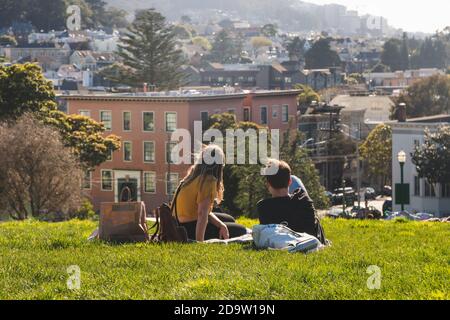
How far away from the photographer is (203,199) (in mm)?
9305

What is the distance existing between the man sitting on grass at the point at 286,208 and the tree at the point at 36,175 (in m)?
20.7

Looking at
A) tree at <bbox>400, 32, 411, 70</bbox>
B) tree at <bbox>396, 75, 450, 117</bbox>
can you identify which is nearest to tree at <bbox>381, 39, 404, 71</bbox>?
tree at <bbox>400, 32, 411, 70</bbox>

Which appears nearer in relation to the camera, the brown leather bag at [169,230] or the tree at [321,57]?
the brown leather bag at [169,230]

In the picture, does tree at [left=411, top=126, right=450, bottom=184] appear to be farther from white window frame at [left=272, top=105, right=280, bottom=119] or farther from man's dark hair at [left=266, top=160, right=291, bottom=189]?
man's dark hair at [left=266, top=160, right=291, bottom=189]

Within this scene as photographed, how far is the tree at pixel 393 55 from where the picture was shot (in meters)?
148

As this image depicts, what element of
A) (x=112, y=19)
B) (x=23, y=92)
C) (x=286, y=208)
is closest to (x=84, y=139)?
(x=23, y=92)

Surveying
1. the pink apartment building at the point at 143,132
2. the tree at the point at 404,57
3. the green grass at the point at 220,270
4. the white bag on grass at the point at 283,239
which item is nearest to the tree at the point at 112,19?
the tree at the point at 404,57

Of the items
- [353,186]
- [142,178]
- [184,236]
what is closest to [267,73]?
[353,186]

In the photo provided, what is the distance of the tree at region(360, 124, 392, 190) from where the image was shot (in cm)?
5644

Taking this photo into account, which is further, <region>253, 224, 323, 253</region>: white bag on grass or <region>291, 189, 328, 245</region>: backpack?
<region>291, 189, 328, 245</region>: backpack

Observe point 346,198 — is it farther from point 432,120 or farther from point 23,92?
point 23,92

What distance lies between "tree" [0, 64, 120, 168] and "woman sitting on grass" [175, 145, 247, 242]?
94.9 ft

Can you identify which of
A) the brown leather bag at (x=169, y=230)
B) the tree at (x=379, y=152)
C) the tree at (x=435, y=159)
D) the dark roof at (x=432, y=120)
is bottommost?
the tree at (x=379, y=152)

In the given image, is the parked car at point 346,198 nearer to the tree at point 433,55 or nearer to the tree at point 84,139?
the tree at point 84,139
